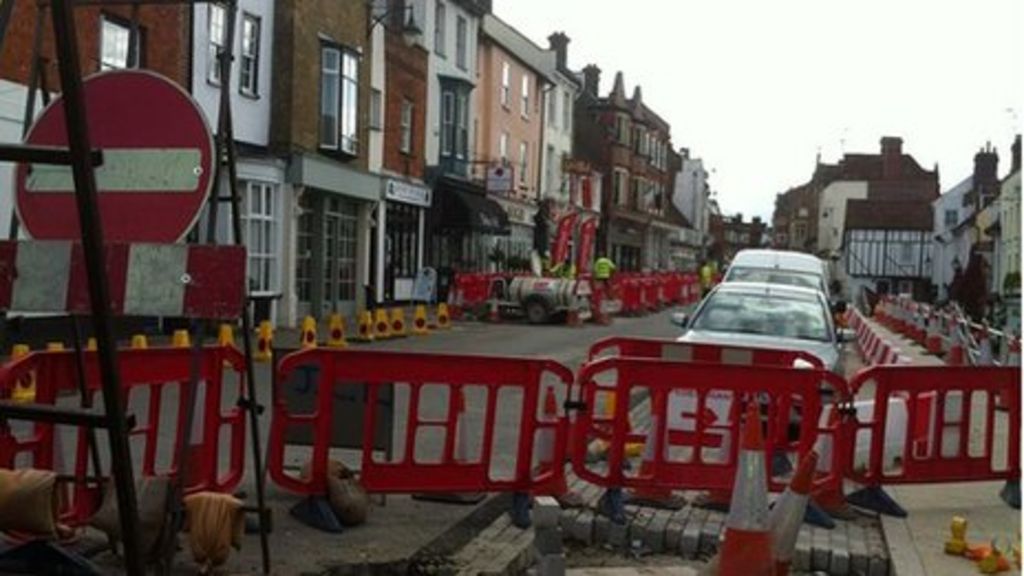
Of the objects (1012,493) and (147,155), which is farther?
(1012,493)

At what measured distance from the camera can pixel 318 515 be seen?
647cm

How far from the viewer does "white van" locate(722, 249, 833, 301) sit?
2298cm

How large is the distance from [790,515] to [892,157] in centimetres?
10122

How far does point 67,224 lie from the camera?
4352 millimetres

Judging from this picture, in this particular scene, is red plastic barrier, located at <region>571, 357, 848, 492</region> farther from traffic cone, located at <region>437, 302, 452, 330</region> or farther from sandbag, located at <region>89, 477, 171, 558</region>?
traffic cone, located at <region>437, 302, 452, 330</region>

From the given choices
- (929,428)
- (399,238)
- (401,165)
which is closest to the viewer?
(929,428)

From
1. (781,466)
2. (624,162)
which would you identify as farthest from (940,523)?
(624,162)

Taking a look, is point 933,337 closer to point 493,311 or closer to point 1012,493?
point 493,311

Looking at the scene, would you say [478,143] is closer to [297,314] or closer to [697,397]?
[297,314]

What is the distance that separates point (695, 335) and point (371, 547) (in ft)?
21.2

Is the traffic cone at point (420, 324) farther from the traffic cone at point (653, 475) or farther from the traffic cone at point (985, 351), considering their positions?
the traffic cone at point (653, 475)

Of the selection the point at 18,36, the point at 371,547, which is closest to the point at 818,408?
the point at 371,547

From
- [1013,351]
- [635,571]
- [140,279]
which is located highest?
[140,279]

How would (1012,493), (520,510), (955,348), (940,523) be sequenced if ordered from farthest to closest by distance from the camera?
(955,348) < (1012,493) < (940,523) < (520,510)
